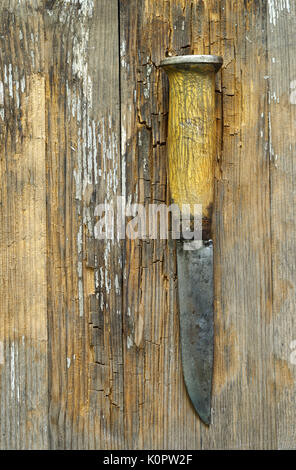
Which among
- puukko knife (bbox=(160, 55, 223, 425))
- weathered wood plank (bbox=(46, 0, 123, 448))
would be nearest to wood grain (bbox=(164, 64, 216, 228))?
puukko knife (bbox=(160, 55, 223, 425))

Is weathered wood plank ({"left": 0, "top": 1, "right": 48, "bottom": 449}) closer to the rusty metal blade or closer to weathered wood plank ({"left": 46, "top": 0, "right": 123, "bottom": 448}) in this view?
weathered wood plank ({"left": 46, "top": 0, "right": 123, "bottom": 448})

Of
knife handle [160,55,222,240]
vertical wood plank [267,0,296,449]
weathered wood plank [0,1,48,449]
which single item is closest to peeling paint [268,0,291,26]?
vertical wood plank [267,0,296,449]

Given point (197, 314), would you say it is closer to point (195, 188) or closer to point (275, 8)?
point (195, 188)

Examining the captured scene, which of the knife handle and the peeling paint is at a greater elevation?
the peeling paint

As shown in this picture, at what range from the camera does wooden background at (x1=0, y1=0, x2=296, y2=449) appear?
821 millimetres

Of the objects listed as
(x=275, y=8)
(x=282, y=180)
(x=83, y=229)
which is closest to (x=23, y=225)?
(x=83, y=229)

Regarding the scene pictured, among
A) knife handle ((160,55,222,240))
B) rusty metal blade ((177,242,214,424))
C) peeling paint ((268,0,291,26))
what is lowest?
rusty metal blade ((177,242,214,424))

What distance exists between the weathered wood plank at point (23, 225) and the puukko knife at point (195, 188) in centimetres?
20

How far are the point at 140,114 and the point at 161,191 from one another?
0.12 metres

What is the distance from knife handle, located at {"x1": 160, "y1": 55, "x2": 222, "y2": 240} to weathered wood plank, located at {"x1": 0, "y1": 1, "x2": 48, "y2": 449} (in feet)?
0.66

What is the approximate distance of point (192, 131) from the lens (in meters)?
0.75

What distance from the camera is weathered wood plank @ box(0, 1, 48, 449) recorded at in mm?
829

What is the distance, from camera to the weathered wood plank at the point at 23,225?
2.72 feet

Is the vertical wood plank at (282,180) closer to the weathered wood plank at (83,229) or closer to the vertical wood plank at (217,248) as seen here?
the vertical wood plank at (217,248)
